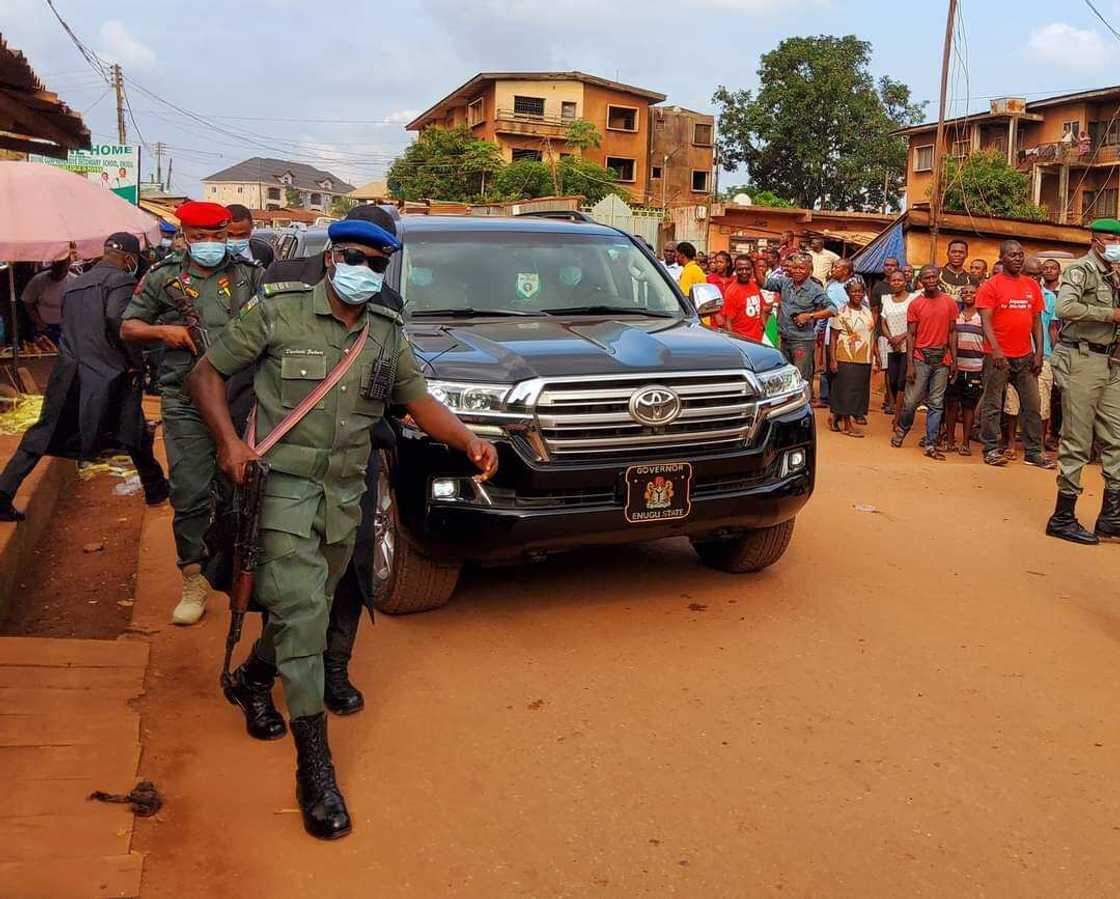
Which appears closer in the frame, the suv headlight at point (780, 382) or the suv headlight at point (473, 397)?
the suv headlight at point (473, 397)

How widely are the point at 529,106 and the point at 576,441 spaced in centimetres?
5294

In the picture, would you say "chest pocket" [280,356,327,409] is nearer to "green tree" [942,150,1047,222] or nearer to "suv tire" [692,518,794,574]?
"suv tire" [692,518,794,574]

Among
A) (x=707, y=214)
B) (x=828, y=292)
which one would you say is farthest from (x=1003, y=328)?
(x=707, y=214)

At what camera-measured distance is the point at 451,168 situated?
163ft

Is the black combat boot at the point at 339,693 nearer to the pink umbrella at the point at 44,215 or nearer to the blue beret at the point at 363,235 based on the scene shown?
the blue beret at the point at 363,235

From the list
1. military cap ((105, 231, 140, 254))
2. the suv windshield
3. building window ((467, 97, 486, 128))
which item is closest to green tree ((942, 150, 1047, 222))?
building window ((467, 97, 486, 128))

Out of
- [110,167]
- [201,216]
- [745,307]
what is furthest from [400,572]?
[110,167]

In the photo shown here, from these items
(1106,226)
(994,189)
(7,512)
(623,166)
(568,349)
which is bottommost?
(7,512)

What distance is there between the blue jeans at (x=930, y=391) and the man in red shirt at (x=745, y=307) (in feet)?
5.37

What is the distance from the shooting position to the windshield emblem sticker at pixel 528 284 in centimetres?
590

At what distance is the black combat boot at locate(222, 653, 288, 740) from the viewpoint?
389 centimetres

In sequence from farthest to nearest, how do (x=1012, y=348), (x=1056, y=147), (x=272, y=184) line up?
1. (x=272, y=184)
2. (x=1056, y=147)
3. (x=1012, y=348)

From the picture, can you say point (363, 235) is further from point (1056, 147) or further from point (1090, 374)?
point (1056, 147)

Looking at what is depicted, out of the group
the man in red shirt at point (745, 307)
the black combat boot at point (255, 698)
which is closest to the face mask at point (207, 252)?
the black combat boot at point (255, 698)
